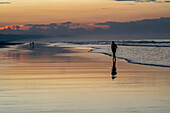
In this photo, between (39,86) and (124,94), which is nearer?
(124,94)

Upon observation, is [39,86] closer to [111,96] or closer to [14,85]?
[14,85]

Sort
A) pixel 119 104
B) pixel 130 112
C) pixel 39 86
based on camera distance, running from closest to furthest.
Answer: pixel 130 112, pixel 119 104, pixel 39 86

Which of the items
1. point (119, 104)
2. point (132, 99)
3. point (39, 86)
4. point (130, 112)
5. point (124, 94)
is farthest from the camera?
point (39, 86)

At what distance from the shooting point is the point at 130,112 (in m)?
7.23

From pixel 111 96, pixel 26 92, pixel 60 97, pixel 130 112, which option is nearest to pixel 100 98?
pixel 111 96

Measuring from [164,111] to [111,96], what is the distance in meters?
2.32

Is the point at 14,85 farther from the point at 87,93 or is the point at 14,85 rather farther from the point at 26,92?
the point at 87,93

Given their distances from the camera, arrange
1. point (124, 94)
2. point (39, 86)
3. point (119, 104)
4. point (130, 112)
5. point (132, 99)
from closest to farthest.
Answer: point (130, 112)
point (119, 104)
point (132, 99)
point (124, 94)
point (39, 86)

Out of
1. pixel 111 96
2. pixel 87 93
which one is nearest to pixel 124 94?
pixel 111 96

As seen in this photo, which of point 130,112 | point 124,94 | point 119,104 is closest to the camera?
point 130,112

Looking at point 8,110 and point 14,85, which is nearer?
point 8,110

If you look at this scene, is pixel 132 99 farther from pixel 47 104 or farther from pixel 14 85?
pixel 14 85

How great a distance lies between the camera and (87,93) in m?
9.91

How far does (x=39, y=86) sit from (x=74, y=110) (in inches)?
170
